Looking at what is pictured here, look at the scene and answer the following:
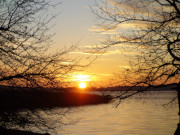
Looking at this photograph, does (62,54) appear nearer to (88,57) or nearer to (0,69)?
(88,57)

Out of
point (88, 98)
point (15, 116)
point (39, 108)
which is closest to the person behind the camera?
point (15, 116)

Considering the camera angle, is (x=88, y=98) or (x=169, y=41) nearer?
(x=169, y=41)

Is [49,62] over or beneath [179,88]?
over

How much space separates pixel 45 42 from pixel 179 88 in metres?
4.34

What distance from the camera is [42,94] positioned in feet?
23.0

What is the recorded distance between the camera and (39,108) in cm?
732

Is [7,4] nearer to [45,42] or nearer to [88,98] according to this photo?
[45,42]

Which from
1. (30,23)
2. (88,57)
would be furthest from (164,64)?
(30,23)

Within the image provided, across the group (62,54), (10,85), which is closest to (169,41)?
(62,54)

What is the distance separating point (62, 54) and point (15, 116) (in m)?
2.27

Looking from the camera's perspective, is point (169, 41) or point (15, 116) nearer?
point (15, 116)

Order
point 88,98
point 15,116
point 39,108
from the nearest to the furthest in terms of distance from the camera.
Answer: point 15,116 < point 39,108 < point 88,98

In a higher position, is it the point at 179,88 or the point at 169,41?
the point at 169,41

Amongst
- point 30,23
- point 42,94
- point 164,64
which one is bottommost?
point 42,94
